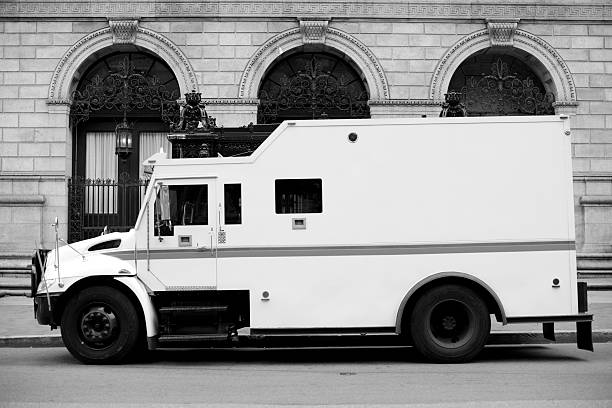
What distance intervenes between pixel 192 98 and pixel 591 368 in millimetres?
9211

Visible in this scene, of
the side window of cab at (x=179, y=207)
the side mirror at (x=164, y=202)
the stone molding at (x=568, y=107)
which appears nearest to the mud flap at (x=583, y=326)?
the side window of cab at (x=179, y=207)

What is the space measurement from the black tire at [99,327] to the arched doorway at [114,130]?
9264mm

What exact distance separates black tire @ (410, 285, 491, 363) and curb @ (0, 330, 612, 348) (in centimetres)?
172

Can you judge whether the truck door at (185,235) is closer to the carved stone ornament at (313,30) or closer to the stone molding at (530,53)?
the carved stone ornament at (313,30)

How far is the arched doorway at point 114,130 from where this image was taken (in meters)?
19.4

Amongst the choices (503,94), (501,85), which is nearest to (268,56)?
(501,85)

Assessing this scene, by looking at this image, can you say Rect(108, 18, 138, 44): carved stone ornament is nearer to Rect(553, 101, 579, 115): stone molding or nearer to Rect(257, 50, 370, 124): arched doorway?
Rect(257, 50, 370, 124): arched doorway

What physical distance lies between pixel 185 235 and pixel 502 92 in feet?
41.0

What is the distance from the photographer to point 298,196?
1020 cm

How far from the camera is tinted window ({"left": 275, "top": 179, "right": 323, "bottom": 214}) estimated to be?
1017cm

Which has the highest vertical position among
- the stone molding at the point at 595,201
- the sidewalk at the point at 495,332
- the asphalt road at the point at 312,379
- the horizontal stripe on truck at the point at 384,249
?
the stone molding at the point at 595,201

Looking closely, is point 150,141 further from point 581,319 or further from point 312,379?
point 581,319

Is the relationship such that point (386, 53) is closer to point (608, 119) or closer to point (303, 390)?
point (608, 119)

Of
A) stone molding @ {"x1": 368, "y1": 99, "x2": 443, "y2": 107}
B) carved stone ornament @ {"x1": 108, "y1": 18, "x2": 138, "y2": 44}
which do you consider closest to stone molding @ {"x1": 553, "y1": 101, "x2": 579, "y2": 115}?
stone molding @ {"x1": 368, "y1": 99, "x2": 443, "y2": 107}
